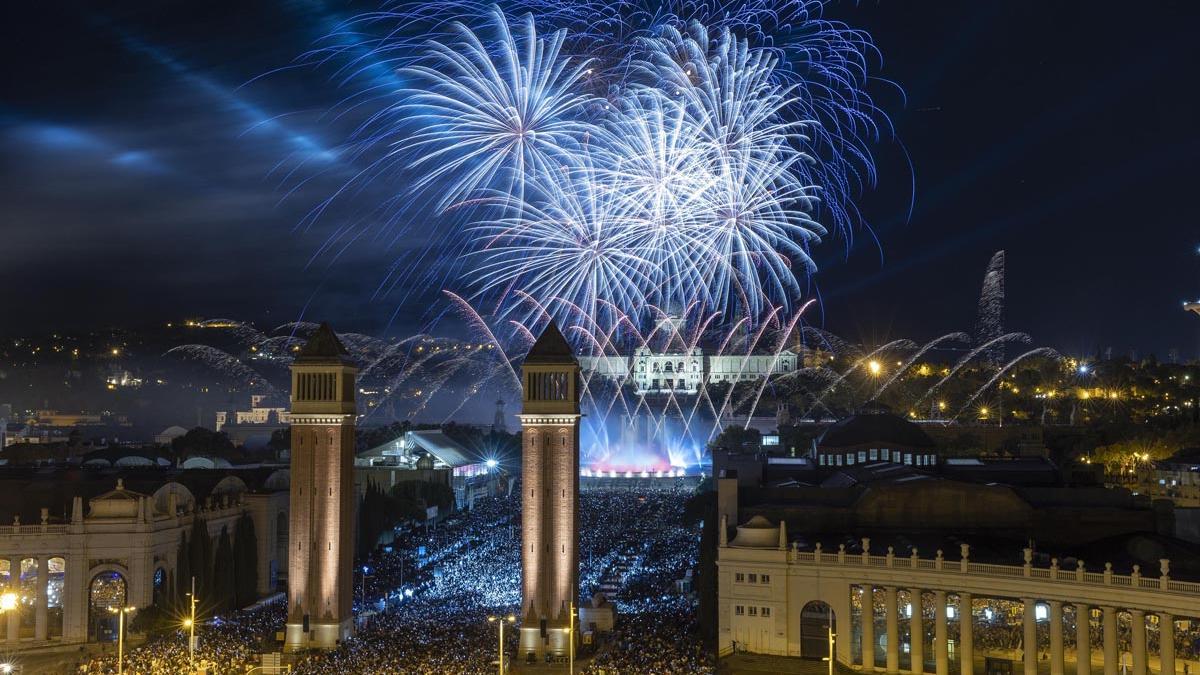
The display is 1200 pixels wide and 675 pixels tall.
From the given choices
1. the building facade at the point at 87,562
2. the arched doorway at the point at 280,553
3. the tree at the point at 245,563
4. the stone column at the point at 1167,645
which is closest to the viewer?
the stone column at the point at 1167,645

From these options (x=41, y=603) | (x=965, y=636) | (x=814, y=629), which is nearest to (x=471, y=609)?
(x=814, y=629)

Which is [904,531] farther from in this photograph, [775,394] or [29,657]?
[775,394]

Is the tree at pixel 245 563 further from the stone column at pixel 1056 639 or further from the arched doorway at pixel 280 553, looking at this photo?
the stone column at pixel 1056 639

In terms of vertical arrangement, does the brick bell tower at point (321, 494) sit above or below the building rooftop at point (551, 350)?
below

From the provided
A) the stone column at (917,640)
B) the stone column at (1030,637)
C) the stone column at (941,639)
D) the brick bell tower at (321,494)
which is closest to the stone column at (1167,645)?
the stone column at (1030,637)

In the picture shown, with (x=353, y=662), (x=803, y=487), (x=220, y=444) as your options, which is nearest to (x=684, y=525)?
(x=803, y=487)
